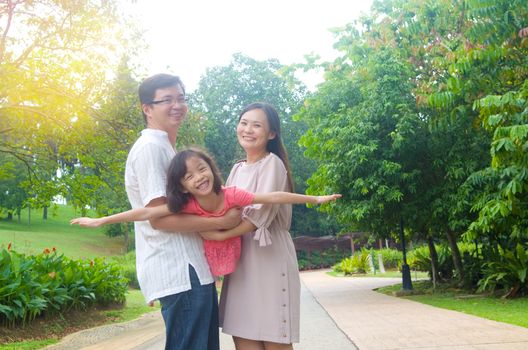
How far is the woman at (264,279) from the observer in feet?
10.1

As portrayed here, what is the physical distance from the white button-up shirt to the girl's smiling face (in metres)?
0.12

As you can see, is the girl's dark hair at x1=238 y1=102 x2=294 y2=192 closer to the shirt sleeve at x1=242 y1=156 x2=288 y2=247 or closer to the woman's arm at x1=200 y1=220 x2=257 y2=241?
the shirt sleeve at x1=242 y1=156 x2=288 y2=247

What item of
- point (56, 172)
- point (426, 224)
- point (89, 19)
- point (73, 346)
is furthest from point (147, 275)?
point (426, 224)

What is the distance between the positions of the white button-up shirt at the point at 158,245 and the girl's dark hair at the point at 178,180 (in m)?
0.05

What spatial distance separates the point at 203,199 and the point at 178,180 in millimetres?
169

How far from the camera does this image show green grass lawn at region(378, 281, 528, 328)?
9.37 meters

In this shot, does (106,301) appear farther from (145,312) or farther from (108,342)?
(108,342)

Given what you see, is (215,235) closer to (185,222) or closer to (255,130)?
(185,222)

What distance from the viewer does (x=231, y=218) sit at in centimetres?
→ 290

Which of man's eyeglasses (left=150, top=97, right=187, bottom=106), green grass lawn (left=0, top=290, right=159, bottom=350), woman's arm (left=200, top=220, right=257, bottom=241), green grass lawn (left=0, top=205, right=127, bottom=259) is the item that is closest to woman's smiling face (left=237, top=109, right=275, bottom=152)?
man's eyeglasses (left=150, top=97, right=187, bottom=106)

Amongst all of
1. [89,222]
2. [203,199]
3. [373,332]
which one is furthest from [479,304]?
[89,222]

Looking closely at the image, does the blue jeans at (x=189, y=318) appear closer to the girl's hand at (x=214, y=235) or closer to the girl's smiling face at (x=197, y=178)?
the girl's hand at (x=214, y=235)

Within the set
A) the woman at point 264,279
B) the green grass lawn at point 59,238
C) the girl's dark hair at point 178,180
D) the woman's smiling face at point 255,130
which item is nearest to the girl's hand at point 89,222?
the girl's dark hair at point 178,180

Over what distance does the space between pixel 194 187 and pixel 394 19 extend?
13290 mm
